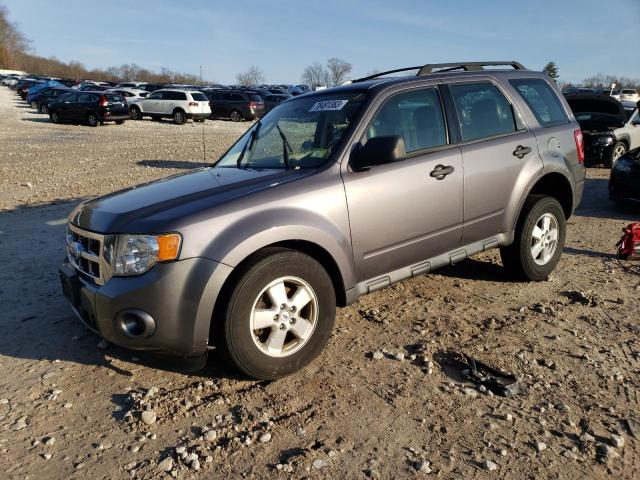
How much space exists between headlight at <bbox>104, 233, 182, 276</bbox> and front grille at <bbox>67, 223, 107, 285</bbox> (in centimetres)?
9

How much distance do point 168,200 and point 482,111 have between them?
275 centimetres

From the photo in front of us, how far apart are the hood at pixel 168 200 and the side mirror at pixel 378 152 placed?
0.36 meters

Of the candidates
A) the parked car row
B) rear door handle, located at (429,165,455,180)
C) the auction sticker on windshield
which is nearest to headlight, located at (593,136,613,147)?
rear door handle, located at (429,165,455,180)

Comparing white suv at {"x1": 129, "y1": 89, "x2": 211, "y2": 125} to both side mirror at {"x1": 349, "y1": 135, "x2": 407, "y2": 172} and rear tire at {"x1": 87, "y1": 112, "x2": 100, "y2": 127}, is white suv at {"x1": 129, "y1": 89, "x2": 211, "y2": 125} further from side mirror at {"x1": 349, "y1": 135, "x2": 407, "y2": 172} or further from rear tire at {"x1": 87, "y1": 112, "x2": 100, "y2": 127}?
side mirror at {"x1": 349, "y1": 135, "x2": 407, "y2": 172}

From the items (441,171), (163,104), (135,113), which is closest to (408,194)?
(441,171)

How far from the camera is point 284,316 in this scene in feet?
10.6

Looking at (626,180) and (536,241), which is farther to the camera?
(626,180)

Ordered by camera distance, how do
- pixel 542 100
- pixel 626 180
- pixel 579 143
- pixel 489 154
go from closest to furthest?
pixel 489 154, pixel 542 100, pixel 579 143, pixel 626 180

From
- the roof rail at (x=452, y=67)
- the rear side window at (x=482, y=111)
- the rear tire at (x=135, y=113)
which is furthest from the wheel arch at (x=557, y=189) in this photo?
the rear tire at (x=135, y=113)

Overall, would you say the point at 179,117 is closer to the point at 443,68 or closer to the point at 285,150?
the point at 443,68

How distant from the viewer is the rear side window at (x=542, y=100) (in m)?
4.84

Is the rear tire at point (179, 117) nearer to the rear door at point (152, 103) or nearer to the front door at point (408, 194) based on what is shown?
the rear door at point (152, 103)

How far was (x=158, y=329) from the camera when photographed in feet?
9.62

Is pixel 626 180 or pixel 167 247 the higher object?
pixel 167 247
